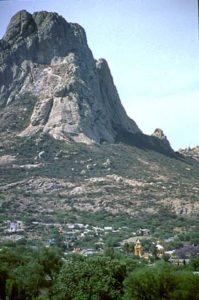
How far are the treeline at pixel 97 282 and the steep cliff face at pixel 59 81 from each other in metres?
43.9

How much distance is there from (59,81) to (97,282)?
5471 centimetres

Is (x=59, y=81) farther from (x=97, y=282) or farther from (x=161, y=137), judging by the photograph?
(x=97, y=282)

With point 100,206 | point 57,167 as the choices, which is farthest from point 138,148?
point 100,206

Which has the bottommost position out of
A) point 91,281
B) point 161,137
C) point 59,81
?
point 91,281

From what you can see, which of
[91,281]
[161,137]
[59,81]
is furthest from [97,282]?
[161,137]

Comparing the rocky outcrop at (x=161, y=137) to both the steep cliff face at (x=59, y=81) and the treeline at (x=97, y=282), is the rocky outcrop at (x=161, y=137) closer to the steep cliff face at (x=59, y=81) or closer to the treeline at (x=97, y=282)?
the steep cliff face at (x=59, y=81)

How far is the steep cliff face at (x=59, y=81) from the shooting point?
70000mm

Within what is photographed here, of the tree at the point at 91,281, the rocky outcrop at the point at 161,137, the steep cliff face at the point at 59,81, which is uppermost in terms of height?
→ the steep cliff face at the point at 59,81

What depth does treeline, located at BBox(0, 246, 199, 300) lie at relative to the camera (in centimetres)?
1947

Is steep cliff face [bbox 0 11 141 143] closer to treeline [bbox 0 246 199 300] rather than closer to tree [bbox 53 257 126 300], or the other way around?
treeline [bbox 0 246 199 300]

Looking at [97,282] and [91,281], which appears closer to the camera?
[97,282]

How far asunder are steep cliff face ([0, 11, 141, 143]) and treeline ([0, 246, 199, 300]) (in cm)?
4389

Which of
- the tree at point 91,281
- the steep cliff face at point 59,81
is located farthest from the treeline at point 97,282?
the steep cliff face at point 59,81

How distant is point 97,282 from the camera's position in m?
21.2
